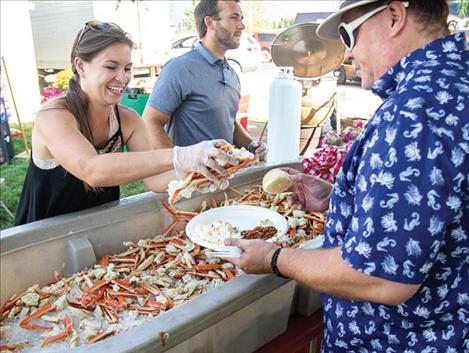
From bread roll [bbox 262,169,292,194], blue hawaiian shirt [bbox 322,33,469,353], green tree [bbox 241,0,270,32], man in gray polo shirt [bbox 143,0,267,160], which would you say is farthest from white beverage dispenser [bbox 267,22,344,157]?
green tree [bbox 241,0,270,32]

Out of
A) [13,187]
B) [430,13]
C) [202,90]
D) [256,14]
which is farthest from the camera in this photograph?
[256,14]

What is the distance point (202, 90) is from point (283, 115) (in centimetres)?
84

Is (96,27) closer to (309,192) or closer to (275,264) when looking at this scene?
(309,192)

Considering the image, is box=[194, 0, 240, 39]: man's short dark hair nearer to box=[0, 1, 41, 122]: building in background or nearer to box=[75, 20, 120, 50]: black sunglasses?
box=[75, 20, 120, 50]: black sunglasses

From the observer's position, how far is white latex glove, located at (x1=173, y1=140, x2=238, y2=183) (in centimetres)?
160

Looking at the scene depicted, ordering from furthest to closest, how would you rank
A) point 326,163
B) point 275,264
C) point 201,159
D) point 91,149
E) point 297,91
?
point 297,91, point 326,163, point 91,149, point 201,159, point 275,264

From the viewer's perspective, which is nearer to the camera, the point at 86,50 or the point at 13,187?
the point at 86,50

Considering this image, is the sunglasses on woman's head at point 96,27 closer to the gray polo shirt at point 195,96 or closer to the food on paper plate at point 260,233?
the gray polo shirt at point 195,96

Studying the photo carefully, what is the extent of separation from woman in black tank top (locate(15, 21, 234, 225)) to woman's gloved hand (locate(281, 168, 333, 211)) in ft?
1.32

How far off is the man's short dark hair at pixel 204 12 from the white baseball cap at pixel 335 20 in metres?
1.87

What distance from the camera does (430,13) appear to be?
1.01m

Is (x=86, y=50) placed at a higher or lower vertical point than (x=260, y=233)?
higher

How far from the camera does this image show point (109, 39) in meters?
1.88

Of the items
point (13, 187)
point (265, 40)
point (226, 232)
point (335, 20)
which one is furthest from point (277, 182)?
point (265, 40)
